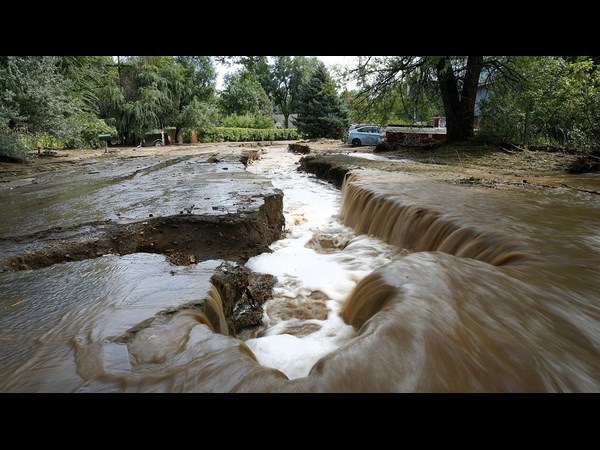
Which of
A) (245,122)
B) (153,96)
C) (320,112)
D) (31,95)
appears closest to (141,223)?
(31,95)

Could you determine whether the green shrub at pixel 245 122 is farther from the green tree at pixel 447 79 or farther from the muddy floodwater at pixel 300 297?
the muddy floodwater at pixel 300 297

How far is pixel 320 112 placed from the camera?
38.4m

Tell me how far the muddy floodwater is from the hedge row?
3232 centimetres

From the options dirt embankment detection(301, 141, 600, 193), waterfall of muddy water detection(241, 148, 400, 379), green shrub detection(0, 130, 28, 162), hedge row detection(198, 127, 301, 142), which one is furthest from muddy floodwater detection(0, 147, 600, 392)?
hedge row detection(198, 127, 301, 142)

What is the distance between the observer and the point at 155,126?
29.3 metres

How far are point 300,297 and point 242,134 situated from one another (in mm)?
40290

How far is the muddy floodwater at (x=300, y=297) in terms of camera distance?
5.65 feet

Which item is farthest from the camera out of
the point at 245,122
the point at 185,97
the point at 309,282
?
the point at 245,122

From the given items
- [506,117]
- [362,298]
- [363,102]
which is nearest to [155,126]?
[363,102]

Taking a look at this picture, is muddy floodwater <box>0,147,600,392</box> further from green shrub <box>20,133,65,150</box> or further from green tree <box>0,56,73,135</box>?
green shrub <box>20,133,65,150</box>

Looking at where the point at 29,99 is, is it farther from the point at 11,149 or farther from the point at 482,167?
the point at 482,167

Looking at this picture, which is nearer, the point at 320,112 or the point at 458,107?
the point at 458,107

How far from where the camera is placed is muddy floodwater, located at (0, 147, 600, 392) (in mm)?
1721

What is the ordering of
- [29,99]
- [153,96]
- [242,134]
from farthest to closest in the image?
[242,134], [153,96], [29,99]
